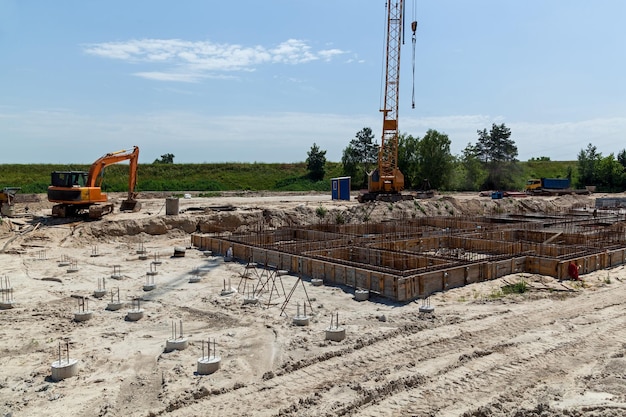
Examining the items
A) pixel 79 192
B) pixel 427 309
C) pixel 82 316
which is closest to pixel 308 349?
pixel 427 309

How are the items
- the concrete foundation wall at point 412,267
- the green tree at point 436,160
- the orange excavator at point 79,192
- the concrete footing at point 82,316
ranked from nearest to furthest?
the concrete footing at point 82,316 → the concrete foundation wall at point 412,267 → the orange excavator at point 79,192 → the green tree at point 436,160

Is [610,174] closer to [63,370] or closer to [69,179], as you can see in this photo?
[69,179]

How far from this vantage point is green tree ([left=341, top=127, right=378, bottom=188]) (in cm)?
5350

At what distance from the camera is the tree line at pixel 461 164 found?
5072 cm

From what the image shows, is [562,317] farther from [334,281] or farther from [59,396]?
[59,396]

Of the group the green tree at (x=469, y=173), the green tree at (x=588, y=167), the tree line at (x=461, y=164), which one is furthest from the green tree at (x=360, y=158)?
the green tree at (x=588, y=167)

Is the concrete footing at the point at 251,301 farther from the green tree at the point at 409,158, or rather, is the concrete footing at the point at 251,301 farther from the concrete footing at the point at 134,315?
the green tree at the point at 409,158

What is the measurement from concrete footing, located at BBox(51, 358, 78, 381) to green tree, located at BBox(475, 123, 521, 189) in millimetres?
53331

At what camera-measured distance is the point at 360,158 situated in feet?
190

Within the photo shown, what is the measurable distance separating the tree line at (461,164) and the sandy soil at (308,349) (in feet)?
121

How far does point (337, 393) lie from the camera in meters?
6.41

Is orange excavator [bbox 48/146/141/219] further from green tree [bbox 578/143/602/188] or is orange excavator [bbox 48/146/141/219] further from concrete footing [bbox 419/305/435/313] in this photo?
green tree [bbox 578/143/602/188]

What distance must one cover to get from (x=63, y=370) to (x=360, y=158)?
52.2 metres

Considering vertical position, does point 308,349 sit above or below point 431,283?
below
